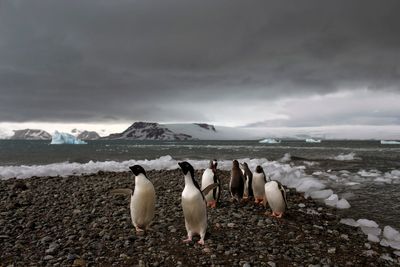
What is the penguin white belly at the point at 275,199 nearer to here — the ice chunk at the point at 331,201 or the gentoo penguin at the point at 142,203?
the ice chunk at the point at 331,201

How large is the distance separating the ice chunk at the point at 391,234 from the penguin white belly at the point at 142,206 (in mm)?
4799

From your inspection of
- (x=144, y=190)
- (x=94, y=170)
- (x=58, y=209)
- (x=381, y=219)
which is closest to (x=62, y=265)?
(x=144, y=190)

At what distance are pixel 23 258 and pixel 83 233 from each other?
1.22 metres

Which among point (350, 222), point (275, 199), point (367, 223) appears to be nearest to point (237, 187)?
point (275, 199)

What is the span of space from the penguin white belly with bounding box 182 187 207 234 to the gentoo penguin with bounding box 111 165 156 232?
870 mm

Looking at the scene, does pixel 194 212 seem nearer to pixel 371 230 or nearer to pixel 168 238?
pixel 168 238

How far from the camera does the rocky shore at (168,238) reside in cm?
565

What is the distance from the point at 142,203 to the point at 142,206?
0.06m

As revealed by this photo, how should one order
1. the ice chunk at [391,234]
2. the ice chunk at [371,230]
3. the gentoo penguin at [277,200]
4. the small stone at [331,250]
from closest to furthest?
the small stone at [331,250] → the ice chunk at [391,234] → the ice chunk at [371,230] → the gentoo penguin at [277,200]

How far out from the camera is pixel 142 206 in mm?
7008

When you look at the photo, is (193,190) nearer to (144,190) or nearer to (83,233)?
(144,190)

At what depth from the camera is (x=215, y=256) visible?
5715 mm

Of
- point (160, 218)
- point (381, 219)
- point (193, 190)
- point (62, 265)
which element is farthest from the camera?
point (381, 219)

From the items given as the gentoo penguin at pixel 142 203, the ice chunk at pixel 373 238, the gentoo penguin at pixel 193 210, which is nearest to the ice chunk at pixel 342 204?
the ice chunk at pixel 373 238
